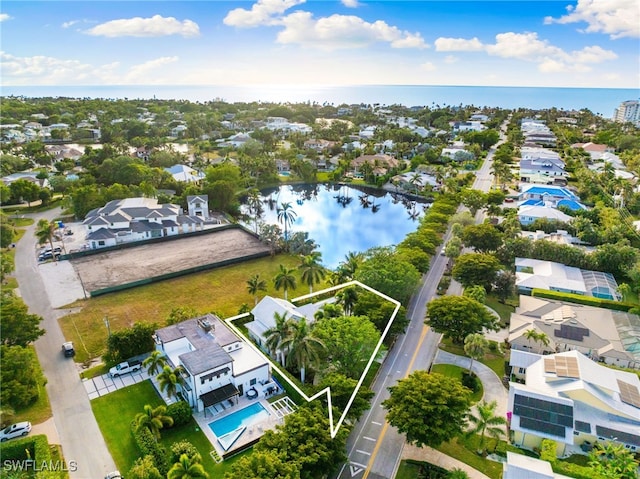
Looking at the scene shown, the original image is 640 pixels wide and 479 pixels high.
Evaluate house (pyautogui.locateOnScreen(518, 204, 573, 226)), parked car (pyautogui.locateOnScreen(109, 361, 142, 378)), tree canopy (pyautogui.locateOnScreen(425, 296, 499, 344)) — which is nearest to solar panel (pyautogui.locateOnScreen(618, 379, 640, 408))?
tree canopy (pyautogui.locateOnScreen(425, 296, 499, 344))

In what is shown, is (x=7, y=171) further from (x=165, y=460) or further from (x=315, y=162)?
(x=165, y=460)

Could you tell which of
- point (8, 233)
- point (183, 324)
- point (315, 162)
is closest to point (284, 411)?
point (183, 324)

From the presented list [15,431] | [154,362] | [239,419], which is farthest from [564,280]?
[15,431]

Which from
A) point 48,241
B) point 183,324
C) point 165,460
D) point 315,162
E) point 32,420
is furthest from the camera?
point 315,162

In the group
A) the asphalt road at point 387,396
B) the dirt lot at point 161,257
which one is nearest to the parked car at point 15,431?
the dirt lot at point 161,257

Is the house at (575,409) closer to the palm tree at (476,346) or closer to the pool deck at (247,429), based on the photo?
the palm tree at (476,346)

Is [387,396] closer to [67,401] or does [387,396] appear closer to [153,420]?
[153,420]
